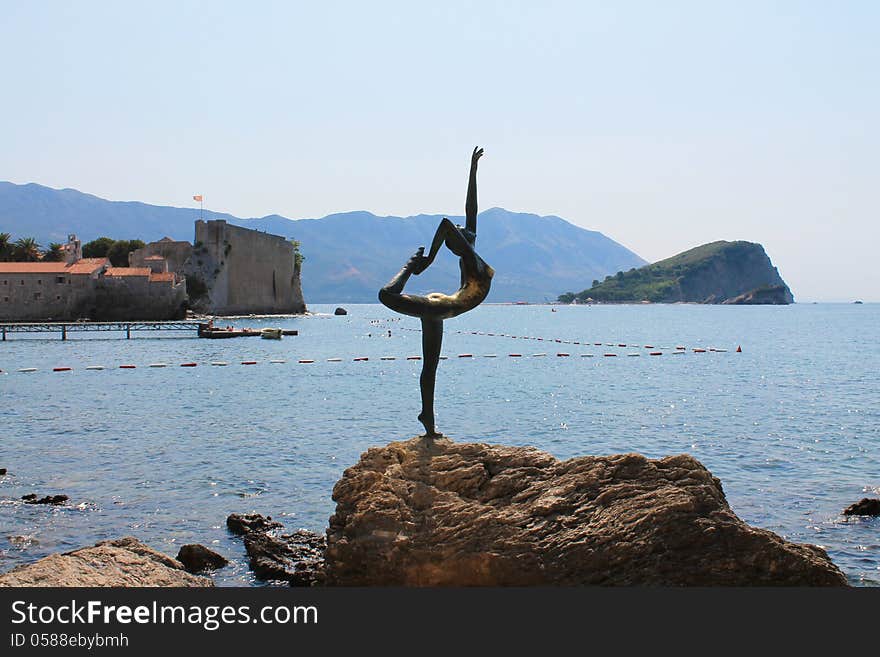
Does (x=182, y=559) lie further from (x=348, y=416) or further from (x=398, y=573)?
(x=348, y=416)

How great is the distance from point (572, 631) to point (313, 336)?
7022 cm

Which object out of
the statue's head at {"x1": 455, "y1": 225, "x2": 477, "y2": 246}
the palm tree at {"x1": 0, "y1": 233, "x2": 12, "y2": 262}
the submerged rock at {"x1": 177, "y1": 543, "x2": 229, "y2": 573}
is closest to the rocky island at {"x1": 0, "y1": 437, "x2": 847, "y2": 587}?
the submerged rock at {"x1": 177, "y1": 543, "x2": 229, "y2": 573}

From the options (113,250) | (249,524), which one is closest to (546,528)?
(249,524)

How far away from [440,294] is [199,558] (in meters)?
4.87

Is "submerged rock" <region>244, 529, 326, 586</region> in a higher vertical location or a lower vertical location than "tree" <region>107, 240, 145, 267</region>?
lower

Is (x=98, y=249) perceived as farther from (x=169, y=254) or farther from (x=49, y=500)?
(x=49, y=500)

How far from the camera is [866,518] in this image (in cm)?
1268

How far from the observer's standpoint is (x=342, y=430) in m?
21.7

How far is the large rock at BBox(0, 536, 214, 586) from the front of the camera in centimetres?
693

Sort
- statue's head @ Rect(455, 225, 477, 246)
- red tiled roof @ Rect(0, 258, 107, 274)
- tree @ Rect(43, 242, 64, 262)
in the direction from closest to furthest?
statue's head @ Rect(455, 225, 477, 246) → red tiled roof @ Rect(0, 258, 107, 274) → tree @ Rect(43, 242, 64, 262)

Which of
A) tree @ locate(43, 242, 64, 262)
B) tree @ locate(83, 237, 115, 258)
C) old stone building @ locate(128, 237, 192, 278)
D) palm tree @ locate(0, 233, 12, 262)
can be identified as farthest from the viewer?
tree @ locate(83, 237, 115, 258)

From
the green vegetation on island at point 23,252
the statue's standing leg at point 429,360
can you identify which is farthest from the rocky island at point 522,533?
the green vegetation on island at point 23,252

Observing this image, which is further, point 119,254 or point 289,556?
point 119,254

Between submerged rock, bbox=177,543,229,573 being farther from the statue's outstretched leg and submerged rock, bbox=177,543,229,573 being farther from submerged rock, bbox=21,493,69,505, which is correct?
the statue's outstretched leg
